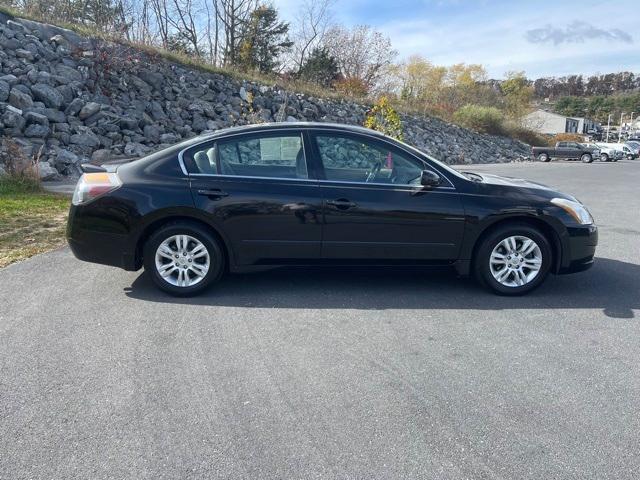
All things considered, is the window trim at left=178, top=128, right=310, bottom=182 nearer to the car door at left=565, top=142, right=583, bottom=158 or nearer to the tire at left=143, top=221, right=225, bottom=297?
the tire at left=143, top=221, right=225, bottom=297

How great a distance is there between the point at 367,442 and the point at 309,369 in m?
0.90

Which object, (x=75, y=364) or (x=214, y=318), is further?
(x=214, y=318)

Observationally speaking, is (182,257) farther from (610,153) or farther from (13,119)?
(610,153)

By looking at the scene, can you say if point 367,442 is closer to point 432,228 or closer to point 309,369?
point 309,369

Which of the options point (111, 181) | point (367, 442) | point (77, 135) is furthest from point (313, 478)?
point (77, 135)

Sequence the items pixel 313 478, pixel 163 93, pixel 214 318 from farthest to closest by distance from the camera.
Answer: pixel 163 93 → pixel 214 318 → pixel 313 478

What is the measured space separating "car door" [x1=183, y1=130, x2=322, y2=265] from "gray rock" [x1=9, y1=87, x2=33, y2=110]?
12476 mm

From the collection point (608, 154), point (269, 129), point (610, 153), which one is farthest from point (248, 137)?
point (610, 153)

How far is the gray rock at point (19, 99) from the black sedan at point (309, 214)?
1187cm

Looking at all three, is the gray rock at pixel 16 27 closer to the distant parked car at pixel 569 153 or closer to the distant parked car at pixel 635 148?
the distant parked car at pixel 569 153

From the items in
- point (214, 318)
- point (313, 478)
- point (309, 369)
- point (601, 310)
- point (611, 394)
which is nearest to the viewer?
point (313, 478)

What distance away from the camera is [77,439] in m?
2.82

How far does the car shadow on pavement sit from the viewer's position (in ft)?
16.4

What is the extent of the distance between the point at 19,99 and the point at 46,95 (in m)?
1.07
